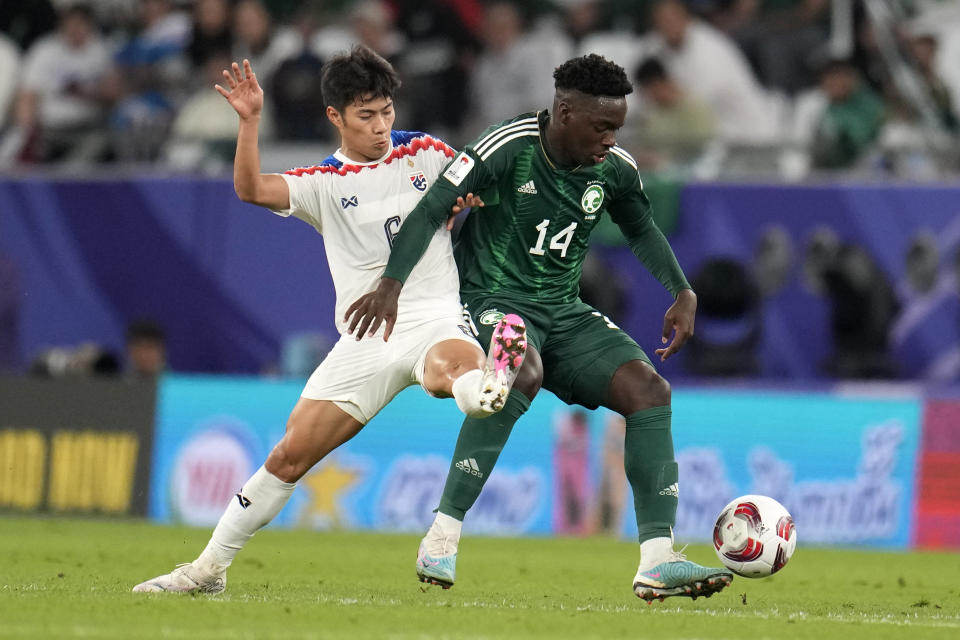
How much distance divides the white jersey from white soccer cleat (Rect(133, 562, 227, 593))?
3.75 ft

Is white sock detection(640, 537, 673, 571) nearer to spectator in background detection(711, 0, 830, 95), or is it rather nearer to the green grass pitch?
the green grass pitch

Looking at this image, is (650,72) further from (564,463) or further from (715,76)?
(564,463)

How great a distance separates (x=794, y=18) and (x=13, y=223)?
24.4 ft

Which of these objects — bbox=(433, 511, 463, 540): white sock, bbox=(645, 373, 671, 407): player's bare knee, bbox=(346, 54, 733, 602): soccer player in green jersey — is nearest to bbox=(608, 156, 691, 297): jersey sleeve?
bbox=(346, 54, 733, 602): soccer player in green jersey

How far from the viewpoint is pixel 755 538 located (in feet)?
22.0

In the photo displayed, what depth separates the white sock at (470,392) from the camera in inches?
229

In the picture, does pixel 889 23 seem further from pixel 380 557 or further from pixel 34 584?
pixel 34 584

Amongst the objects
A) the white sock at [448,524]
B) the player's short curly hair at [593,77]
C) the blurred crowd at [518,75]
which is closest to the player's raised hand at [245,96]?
the player's short curly hair at [593,77]

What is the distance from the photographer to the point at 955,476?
11969mm

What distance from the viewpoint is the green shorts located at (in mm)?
6500

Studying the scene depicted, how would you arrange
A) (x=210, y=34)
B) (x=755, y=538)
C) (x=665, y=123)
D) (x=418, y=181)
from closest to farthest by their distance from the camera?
(x=418, y=181)
(x=755, y=538)
(x=665, y=123)
(x=210, y=34)

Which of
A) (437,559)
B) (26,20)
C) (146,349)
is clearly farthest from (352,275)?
(26,20)

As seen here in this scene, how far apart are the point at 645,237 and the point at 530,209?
2.07 feet

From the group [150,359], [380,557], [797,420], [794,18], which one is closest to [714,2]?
[794,18]
